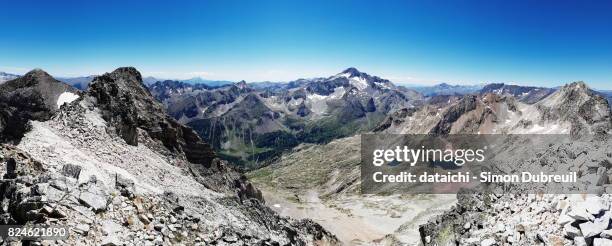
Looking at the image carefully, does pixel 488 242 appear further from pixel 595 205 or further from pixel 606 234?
pixel 606 234

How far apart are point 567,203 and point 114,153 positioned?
42436mm

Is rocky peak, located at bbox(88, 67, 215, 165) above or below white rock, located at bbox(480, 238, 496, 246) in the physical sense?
above

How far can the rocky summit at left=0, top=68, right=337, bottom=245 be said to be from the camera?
84.8ft

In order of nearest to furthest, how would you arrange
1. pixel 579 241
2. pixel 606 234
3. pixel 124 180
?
pixel 606 234 < pixel 579 241 < pixel 124 180

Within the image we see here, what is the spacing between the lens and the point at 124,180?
3534 centimetres

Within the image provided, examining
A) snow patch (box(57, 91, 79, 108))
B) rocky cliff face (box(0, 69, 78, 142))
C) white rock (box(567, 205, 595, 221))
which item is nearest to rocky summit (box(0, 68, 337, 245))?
white rock (box(567, 205, 595, 221))

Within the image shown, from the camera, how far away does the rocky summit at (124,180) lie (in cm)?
2586

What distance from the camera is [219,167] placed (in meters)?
83.4

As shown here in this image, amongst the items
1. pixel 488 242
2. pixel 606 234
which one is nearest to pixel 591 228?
pixel 606 234

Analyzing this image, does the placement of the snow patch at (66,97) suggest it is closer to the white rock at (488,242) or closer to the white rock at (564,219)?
the white rock at (488,242)

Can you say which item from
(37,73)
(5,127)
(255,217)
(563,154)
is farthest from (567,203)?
(37,73)

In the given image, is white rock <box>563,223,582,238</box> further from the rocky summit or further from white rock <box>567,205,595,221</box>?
the rocky summit

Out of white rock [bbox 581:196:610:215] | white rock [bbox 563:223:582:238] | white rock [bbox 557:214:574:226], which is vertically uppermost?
white rock [bbox 581:196:610:215]

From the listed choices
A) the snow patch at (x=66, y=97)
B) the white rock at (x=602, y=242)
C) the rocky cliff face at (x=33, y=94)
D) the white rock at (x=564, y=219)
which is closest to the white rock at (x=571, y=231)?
the white rock at (x=564, y=219)
